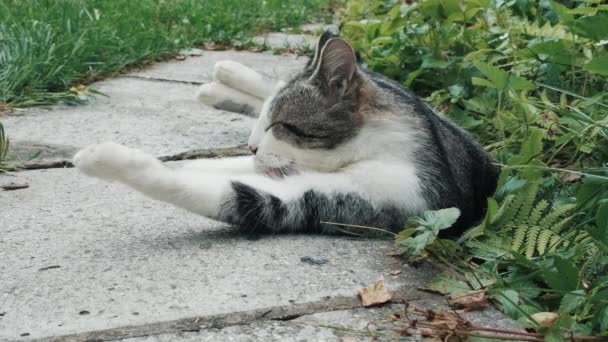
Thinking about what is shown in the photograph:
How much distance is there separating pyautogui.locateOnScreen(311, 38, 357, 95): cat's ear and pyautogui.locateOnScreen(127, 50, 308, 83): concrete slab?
1.60m

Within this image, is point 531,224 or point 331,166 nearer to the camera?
point 531,224

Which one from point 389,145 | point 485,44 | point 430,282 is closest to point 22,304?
point 430,282

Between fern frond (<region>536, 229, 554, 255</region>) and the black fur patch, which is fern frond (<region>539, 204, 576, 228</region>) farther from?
the black fur patch

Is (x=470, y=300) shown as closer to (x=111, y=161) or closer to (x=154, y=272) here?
(x=154, y=272)

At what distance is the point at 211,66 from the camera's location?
4.51 m

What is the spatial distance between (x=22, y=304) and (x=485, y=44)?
2237mm

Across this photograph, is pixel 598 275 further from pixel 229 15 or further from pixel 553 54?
pixel 229 15

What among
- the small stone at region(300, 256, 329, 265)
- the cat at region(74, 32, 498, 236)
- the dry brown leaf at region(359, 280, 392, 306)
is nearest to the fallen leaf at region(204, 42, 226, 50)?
the cat at region(74, 32, 498, 236)

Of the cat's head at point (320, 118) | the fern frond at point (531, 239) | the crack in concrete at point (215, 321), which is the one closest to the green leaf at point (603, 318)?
the fern frond at point (531, 239)

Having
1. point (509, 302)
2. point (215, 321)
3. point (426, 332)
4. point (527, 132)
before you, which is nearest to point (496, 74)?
point (527, 132)

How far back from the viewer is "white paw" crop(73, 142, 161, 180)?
189cm

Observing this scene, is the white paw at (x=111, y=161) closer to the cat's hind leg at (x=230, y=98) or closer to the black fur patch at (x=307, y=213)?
the black fur patch at (x=307, y=213)

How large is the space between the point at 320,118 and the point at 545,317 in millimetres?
1005

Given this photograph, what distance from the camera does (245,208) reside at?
1.92 metres
